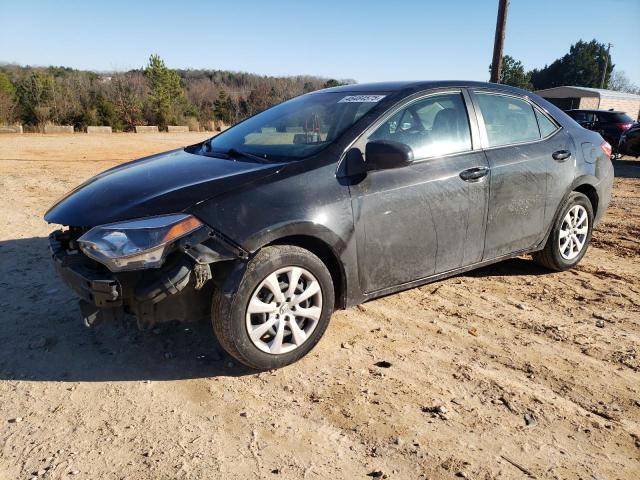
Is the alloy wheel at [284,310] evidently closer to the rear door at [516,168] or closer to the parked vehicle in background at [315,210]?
the parked vehicle in background at [315,210]

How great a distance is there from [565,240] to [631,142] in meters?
12.9

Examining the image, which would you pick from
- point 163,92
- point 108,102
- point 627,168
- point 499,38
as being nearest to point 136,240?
point 499,38

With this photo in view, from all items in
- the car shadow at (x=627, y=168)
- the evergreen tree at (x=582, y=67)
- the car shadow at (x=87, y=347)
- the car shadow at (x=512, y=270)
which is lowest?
the car shadow at (x=87, y=347)

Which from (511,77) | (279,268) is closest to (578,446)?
(279,268)

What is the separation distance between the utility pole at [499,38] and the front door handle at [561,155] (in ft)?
35.5

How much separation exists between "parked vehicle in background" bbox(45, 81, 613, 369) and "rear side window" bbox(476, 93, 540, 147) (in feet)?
0.06

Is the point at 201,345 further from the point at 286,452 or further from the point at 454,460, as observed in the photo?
the point at 454,460

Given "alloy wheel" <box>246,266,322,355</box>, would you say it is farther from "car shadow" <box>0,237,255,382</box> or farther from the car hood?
the car hood

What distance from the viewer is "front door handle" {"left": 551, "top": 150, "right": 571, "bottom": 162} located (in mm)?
4543

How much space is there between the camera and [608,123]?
17.6 m

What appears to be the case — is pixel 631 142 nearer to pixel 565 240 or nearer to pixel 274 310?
pixel 565 240

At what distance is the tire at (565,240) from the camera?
4.71m

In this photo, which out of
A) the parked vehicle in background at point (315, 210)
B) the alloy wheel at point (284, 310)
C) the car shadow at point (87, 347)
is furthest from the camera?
the car shadow at point (87, 347)

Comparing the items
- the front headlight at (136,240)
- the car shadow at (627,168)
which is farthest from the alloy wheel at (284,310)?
the car shadow at (627,168)
